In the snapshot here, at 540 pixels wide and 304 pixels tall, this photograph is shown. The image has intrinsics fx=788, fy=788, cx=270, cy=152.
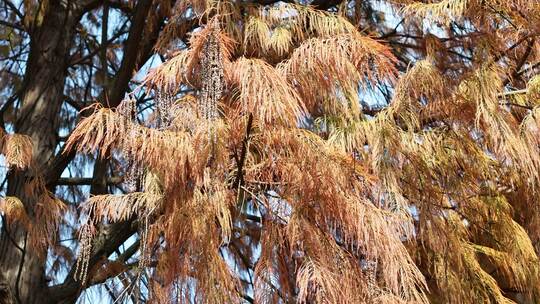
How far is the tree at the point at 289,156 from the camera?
1488mm

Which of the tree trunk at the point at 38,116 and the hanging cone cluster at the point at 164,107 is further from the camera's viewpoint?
the tree trunk at the point at 38,116

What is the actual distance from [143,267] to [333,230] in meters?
0.39

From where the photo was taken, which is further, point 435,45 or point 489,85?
point 435,45

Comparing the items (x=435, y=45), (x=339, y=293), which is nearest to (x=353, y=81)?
(x=339, y=293)

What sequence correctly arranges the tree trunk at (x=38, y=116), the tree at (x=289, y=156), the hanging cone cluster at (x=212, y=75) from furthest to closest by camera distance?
the tree trunk at (x=38, y=116), the tree at (x=289, y=156), the hanging cone cluster at (x=212, y=75)

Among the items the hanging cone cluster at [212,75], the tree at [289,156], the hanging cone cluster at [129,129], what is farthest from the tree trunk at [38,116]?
the hanging cone cluster at [212,75]

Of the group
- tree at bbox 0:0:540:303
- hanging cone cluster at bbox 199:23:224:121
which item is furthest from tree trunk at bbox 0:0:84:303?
hanging cone cluster at bbox 199:23:224:121

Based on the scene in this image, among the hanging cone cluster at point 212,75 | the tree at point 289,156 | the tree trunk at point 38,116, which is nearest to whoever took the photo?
the hanging cone cluster at point 212,75

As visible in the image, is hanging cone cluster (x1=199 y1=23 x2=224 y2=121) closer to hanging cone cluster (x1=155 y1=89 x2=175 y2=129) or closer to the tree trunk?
hanging cone cluster (x1=155 y1=89 x2=175 y2=129)

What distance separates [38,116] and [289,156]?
143 cm

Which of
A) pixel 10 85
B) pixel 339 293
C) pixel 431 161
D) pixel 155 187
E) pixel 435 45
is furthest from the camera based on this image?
pixel 10 85

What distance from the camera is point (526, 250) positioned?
209 cm

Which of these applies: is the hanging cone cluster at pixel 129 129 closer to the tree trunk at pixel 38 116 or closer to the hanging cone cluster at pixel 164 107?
the hanging cone cluster at pixel 164 107

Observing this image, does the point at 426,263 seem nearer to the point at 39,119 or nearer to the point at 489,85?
the point at 489,85
